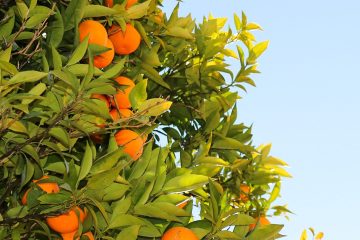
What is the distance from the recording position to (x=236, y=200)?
4617 mm

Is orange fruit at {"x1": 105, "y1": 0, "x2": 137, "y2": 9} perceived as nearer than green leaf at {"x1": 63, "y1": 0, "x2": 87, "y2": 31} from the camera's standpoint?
No

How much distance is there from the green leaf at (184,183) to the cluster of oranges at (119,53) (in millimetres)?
195

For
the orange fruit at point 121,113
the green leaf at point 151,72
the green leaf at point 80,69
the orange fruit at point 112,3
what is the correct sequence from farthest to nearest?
the green leaf at point 151,72 < the orange fruit at point 112,3 < the orange fruit at point 121,113 < the green leaf at point 80,69

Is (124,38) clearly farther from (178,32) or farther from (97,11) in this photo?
(178,32)

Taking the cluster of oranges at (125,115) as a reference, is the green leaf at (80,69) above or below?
above

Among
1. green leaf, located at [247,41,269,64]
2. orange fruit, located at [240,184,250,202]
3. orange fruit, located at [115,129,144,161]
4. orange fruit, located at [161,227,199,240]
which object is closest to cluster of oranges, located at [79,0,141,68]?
orange fruit, located at [115,129,144,161]

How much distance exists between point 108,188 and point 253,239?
898mm

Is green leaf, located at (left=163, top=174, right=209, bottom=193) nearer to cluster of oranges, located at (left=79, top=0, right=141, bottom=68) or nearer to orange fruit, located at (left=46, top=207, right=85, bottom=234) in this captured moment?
orange fruit, located at (left=46, top=207, right=85, bottom=234)

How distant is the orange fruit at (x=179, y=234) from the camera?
290 cm

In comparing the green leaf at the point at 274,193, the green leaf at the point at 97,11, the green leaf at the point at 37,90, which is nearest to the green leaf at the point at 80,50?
the green leaf at the point at 37,90

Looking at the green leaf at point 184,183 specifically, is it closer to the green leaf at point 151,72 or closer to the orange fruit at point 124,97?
the orange fruit at point 124,97

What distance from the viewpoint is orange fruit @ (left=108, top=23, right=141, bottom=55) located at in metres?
3.20

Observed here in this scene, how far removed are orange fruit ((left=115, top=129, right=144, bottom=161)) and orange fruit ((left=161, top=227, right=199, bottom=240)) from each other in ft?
1.17

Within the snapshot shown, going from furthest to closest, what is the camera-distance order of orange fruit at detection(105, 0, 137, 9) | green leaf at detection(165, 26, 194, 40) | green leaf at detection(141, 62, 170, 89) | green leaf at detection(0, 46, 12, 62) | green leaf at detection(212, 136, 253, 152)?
green leaf at detection(212, 136, 253, 152)
green leaf at detection(165, 26, 194, 40)
green leaf at detection(141, 62, 170, 89)
orange fruit at detection(105, 0, 137, 9)
green leaf at detection(0, 46, 12, 62)
